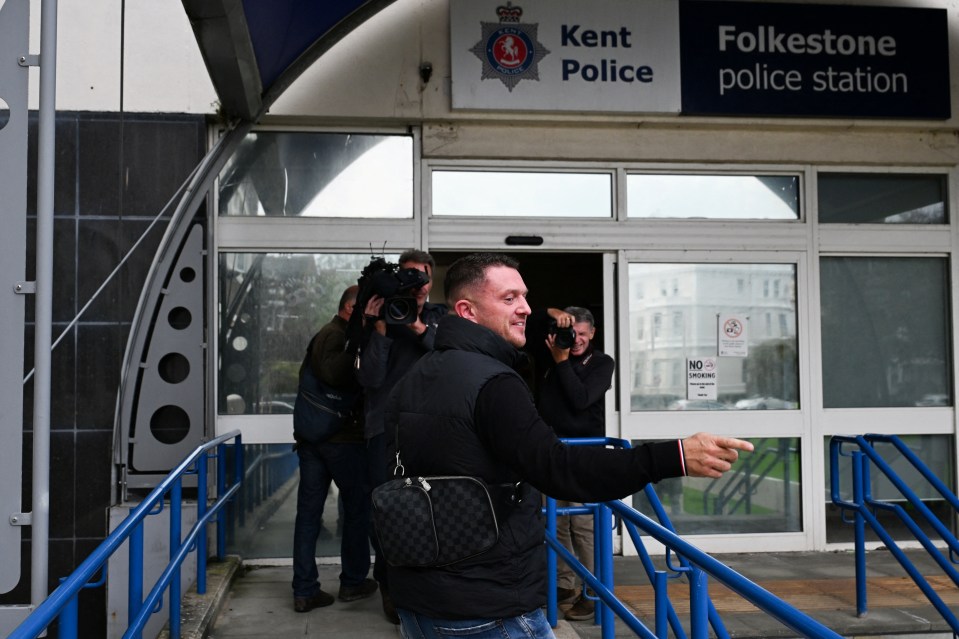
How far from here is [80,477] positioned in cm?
561

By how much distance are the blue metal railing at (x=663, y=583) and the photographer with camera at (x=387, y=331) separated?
87 centimetres

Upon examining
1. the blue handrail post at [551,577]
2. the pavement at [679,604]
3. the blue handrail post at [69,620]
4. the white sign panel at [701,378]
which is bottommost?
the pavement at [679,604]

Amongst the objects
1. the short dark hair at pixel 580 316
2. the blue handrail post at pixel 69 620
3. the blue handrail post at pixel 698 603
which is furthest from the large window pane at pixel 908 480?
the blue handrail post at pixel 69 620

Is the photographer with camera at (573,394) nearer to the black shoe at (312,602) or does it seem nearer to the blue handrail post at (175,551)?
the black shoe at (312,602)

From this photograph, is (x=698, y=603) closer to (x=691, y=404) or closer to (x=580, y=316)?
(x=580, y=316)

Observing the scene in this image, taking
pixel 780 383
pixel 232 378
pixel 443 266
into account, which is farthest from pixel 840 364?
pixel 232 378

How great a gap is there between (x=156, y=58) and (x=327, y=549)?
345 cm

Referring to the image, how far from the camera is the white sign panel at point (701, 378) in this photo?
20.5ft

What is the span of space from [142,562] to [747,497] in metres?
4.39

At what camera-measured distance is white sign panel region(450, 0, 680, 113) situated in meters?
5.90

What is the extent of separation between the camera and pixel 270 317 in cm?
596

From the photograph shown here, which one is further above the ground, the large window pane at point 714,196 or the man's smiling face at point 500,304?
the large window pane at point 714,196

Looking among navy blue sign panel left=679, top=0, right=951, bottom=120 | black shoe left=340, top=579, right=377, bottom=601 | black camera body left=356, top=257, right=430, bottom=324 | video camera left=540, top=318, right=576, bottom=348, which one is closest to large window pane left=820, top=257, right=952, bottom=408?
navy blue sign panel left=679, top=0, right=951, bottom=120

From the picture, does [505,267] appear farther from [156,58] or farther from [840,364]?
[840,364]
